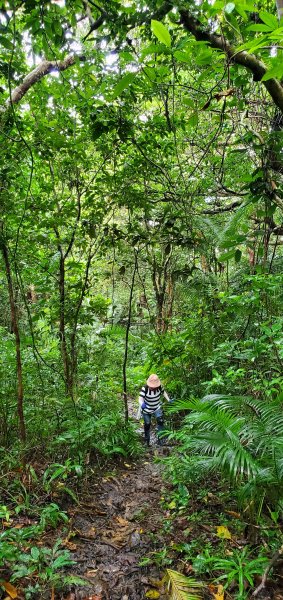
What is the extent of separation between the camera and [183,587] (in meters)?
2.62

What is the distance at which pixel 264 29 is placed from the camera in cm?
142

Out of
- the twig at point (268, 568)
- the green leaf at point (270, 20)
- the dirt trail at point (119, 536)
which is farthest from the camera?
the dirt trail at point (119, 536)

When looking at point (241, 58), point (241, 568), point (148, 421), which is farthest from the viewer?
point (148, 421)

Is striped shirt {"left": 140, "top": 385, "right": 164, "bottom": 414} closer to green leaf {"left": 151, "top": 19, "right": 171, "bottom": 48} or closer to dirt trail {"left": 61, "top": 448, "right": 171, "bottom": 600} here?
dirt trail {"left": 61, "top": 448, "right": 171, "bottom": 600}

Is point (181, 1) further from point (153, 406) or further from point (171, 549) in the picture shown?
point (153, 406)

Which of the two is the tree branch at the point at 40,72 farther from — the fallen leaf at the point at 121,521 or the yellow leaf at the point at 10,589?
the yellow leaf at the point at 10,589

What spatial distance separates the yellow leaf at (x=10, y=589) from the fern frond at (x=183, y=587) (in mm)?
1100

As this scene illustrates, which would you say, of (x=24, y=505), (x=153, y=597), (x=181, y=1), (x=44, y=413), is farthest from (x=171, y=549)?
(x=181, y=1)

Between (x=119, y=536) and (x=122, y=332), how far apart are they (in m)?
3.34

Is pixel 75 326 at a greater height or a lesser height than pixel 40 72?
Result: lesser

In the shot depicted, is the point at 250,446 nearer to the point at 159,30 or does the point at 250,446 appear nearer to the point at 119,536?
the point at 119,536

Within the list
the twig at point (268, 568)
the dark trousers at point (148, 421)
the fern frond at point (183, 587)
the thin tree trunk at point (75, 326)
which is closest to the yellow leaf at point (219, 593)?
the fern frond at point (183, 587)

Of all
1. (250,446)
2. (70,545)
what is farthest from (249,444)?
(70,545)

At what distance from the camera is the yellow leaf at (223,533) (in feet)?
10.1
